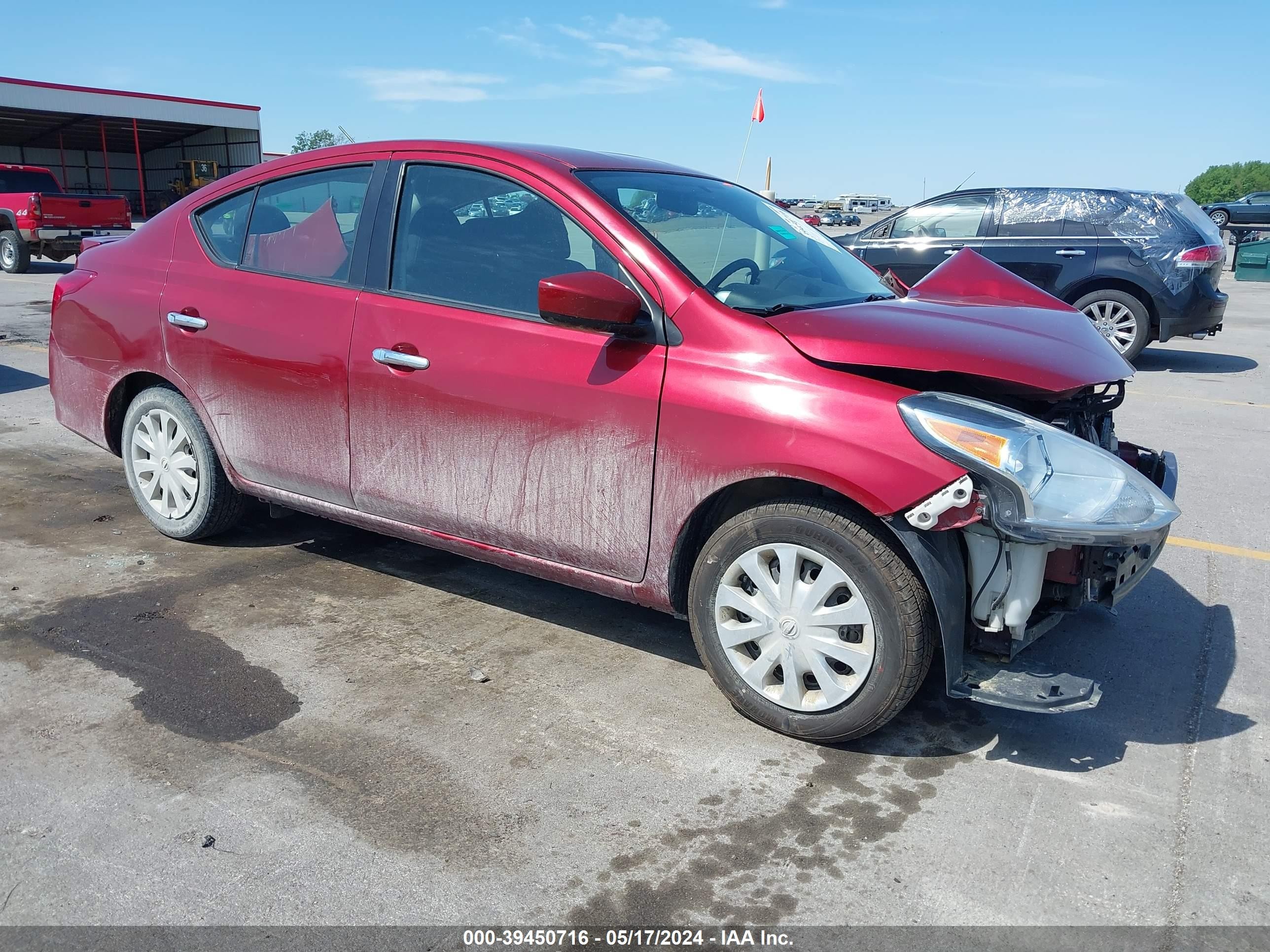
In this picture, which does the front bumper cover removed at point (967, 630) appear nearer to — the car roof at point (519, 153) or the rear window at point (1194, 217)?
the car roof at point (519, 153)

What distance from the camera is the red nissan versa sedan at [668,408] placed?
283 centimetres

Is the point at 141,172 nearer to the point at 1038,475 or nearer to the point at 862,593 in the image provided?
the point at 862,593

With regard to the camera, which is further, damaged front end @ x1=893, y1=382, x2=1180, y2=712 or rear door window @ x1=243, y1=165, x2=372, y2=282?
rear door window @ x1=243, y1=165, x2=372, y2=282

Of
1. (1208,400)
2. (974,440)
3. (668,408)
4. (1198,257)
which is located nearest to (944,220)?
(1198,257)

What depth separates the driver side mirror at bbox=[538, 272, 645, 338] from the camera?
3.07m

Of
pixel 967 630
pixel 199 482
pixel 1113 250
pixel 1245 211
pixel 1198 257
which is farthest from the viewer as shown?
pixel 1245 211

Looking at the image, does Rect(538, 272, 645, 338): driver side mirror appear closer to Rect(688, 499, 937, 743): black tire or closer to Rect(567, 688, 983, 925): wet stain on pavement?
Rect(688, 499, 937, 743): black tire

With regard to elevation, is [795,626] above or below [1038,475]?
below

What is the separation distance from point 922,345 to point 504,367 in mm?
1335

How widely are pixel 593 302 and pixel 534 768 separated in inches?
53.7

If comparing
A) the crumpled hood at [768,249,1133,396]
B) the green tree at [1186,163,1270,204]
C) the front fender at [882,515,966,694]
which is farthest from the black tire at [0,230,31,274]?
the green tree at [1186,163,1270,204]

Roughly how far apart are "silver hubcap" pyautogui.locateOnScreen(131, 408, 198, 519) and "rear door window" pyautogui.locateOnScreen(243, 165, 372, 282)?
0.86m

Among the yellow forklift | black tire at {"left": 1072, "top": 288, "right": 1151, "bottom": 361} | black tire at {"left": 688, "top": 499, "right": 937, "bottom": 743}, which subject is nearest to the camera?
black tire at {"left": 688, "top": 499, "right": 937, "bottom": 743}

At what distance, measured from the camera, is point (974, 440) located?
275cm
